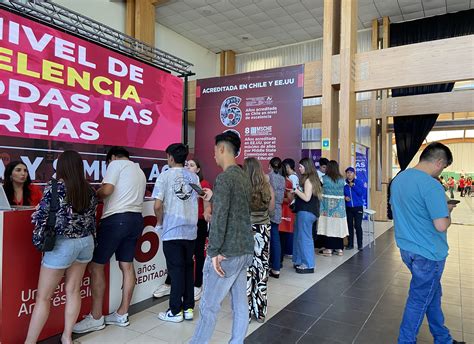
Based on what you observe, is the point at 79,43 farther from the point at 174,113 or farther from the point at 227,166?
the point at 227,166

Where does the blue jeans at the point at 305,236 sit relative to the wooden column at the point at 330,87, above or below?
below

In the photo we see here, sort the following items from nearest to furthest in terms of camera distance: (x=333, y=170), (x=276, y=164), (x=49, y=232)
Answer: (x=49, y=232) → (x=276, y=164) → (x=333, y=170)

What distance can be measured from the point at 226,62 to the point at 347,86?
18.7 ft

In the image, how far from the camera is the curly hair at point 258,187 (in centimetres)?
264

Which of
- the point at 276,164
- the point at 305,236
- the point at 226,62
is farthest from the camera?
the point at 226,62

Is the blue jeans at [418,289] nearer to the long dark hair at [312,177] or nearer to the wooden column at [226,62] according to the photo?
the long dark hair at [312,177]

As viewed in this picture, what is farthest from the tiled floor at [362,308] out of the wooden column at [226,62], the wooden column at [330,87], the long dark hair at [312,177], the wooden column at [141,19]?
the wooden column at [226,62]

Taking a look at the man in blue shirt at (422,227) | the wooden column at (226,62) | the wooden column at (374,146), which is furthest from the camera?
the wooden column at (226,62)

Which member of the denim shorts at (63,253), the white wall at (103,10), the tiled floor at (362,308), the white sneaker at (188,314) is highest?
the white wall at (103,10)

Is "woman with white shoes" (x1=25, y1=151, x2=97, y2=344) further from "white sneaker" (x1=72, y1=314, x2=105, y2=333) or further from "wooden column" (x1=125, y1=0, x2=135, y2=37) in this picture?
"wooden column" (x1=125, y1=0, x2=135, y2=37)

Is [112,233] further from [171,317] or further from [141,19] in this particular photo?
[141,19]

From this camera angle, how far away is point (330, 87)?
5.38 meters

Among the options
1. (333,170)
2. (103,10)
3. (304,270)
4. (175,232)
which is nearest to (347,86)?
(333,170)

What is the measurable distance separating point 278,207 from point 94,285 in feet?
6.64
